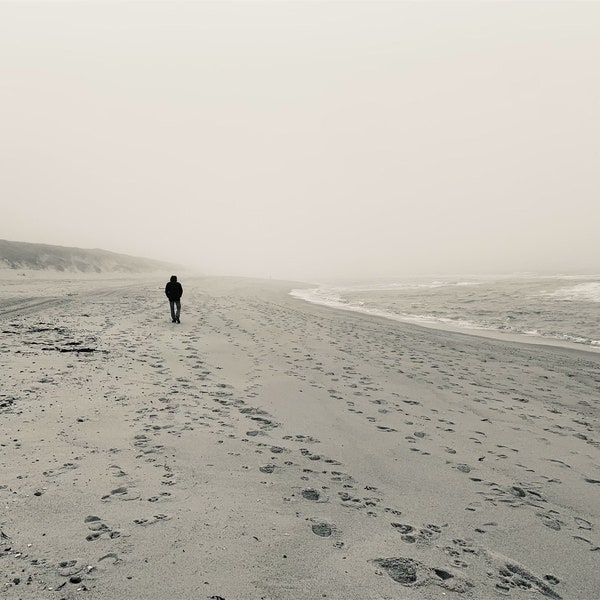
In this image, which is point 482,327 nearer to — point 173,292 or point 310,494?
point 173,292

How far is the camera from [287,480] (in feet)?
15.4

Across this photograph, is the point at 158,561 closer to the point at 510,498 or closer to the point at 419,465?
the point at 419,465

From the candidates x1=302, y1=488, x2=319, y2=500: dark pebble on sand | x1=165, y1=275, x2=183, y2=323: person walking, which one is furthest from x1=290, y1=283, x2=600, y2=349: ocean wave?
x1=302, y1=488, x2=319, y2=500: dark pebble on sand

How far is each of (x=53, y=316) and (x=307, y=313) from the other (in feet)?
43.3

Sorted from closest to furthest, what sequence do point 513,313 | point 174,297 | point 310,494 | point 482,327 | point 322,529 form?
point 322,529
point 310,494
point 174,297
point 482,327
point 513,313

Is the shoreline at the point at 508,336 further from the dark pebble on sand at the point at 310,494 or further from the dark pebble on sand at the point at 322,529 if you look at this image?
the dark pebble on sand at the point at 322,529

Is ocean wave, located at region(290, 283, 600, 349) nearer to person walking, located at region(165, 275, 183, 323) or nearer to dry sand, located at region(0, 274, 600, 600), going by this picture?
dry sand, located at region(0, 274, 600, 600)

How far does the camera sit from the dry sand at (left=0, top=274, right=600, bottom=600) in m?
3.13

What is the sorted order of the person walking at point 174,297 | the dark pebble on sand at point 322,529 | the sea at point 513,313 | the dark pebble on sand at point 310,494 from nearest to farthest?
1. the dark pebble on sand at point 322,529
2. the dark pebble on sand at point 310,494
3. the person walking at point 174,297
4. the sea at point 513,313

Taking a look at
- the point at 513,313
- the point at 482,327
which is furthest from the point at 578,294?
the point at 482,327

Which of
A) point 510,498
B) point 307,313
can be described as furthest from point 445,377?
point 307,313

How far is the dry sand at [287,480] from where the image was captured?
10.3ft

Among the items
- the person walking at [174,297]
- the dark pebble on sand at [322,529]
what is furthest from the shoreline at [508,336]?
the dark pebble on sand at [322,529]

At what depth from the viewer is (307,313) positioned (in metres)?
23.2
